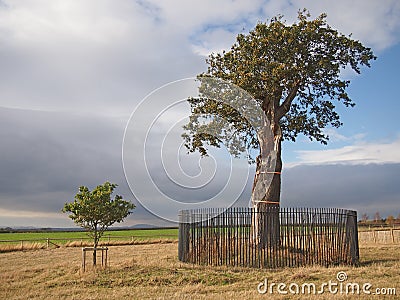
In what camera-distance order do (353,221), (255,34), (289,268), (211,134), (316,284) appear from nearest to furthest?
(316,284)
(289,268)
(353,221)
(255,34)
(211,134)

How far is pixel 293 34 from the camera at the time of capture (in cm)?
1986

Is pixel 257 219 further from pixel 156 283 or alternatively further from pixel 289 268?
pixel 156 283

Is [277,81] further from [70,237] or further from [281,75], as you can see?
[70,237]

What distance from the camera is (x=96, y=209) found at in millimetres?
16531

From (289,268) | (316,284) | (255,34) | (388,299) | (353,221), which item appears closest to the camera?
(388,299)

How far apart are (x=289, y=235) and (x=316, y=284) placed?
4.18 meters

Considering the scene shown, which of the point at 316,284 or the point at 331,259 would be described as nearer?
the point at 316,284

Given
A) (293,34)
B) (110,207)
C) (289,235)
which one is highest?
(293,34)

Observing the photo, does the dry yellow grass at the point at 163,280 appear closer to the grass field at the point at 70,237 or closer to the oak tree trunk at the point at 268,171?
the oak tree trunk at the point at 268,171

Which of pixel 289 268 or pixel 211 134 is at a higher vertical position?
pixel 211 134

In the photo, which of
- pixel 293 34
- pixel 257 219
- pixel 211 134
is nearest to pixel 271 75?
pixel 293 34
